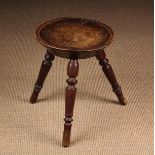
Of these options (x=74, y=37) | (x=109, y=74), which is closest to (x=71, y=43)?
(x=74, y=37)

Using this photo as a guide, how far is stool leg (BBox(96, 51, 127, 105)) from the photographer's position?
2068mm

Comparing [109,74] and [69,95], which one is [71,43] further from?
[109,74]

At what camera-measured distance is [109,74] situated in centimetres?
213

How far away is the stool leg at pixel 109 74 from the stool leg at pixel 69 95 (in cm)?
25

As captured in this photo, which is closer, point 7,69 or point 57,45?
point 57,45

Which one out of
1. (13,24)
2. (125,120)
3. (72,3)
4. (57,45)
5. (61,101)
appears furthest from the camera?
(72,3)

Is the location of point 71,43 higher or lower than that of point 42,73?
higher

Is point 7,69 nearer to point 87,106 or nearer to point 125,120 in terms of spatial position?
point 87,106

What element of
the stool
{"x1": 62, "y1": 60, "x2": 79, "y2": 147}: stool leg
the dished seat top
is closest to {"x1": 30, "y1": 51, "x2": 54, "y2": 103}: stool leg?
the stool

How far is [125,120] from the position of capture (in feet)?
6.96

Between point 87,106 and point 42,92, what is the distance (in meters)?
0.27

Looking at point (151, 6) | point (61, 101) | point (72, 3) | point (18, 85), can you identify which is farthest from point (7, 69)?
point (151, 6)

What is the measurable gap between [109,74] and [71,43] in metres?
0.34

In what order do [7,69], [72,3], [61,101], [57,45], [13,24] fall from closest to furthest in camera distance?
[57,45], [61,101], [7,69], [13,24], [72,3]
